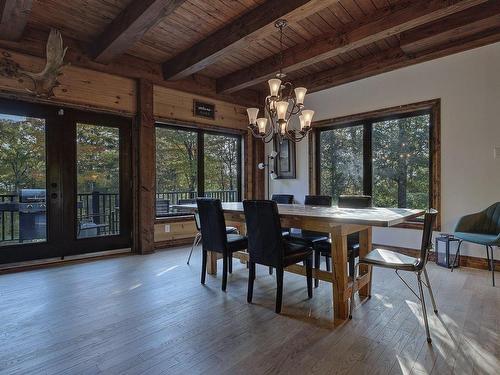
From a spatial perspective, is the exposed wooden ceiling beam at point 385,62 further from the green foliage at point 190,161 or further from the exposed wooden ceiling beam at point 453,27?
the green foliage at point 190,161

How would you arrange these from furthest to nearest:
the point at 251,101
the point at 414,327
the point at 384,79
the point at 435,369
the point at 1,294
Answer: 1. the point at 251,101
2. the point at 384,79
3. the point at 1,294
4. the point at 414,327
5. the point at 435,369

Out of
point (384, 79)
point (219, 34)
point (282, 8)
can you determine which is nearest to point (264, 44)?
point (219, 34)

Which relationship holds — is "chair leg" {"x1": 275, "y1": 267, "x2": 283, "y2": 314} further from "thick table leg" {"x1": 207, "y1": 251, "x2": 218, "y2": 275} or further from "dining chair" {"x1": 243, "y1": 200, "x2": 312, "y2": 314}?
"thick table leg" {"x1": 207, "y1": 251, "x2": 218, "y2": 275}

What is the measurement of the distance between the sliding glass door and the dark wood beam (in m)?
0.64

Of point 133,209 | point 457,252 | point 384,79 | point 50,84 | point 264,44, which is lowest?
point 457,252

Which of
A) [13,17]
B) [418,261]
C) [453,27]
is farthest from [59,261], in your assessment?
[453,27]

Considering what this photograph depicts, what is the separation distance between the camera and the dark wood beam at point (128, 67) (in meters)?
3.63

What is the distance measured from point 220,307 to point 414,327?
1487 millimetres

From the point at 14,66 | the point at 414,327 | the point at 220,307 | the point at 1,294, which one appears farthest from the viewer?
the point at 14,66

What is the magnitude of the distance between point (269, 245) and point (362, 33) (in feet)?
8.73

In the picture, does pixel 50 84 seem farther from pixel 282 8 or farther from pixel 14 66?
pixel 282 8

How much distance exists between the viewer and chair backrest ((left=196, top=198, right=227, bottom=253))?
294 cm

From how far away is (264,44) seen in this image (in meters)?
4.15

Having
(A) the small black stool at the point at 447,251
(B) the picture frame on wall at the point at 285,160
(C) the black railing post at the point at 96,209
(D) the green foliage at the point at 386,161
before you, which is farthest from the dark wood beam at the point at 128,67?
(A) the small black stool at the point at 447,251
